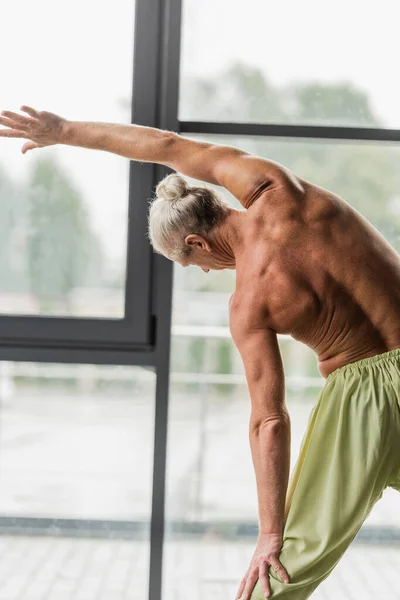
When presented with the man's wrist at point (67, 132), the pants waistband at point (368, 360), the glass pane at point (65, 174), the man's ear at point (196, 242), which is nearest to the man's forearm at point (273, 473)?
the pants waistband at point (368, 360)

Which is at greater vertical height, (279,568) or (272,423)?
(272,423)

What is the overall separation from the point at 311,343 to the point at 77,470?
3.21 ft

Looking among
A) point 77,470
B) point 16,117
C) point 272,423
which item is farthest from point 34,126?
point 77,470

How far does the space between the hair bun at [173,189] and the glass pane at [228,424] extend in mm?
425

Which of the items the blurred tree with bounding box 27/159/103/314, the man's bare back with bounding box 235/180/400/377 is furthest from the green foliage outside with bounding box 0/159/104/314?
the man's bare back with bounding box 235/180/400/377

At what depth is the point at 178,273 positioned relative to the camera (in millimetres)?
2363

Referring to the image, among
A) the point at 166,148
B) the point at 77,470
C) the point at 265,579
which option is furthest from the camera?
the point at 77,470

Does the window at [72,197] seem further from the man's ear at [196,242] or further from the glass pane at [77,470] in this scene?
the man's ear at [196,242]

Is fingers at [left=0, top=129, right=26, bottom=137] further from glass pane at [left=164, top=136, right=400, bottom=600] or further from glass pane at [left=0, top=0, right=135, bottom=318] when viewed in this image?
glass pane at [left=164, top=136, right=400, bottom=600]

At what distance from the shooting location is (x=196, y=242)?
1.93 meters

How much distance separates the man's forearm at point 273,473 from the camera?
5.92 feet

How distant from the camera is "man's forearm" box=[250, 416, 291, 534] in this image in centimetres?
180

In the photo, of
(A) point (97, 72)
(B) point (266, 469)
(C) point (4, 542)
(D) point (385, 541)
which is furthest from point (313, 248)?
(C) point (4, 542)

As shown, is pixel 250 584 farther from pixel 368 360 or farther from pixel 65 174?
pixel 65 174
